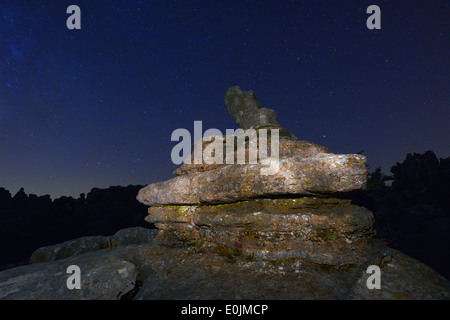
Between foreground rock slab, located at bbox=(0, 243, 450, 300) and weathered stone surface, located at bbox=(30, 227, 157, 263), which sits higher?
foreground rock slab, located at bbox=(0, 243, 450, 300)

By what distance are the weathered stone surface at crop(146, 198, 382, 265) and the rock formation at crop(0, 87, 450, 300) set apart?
0.07ft

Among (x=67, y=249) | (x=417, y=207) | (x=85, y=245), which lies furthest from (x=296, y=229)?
(x=417, y=207)

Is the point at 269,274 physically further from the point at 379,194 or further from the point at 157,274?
the point at 379,194

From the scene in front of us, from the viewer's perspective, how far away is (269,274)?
3877 mm

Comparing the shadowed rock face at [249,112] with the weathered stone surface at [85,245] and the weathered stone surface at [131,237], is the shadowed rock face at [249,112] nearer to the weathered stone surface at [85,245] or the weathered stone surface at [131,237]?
the weathered stone surface at [131,237]

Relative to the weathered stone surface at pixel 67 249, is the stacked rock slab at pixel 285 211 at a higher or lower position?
higher

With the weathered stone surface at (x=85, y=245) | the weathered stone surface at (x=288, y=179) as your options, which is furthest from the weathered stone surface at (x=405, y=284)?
the weathered stone surface at (x=85, y=245)

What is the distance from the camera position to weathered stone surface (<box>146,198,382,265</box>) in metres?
4.06

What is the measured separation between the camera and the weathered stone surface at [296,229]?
406 cm

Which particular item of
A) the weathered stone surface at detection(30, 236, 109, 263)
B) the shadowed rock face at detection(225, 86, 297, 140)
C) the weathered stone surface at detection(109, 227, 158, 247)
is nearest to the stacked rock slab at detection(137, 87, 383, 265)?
the shadowed rock face at detection(225, 86, 297, 140)

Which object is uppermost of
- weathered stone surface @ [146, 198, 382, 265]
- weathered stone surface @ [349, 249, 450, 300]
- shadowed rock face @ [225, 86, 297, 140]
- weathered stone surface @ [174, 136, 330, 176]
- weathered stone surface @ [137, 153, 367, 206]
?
shadowed rock face @ [225, 86, 297, 140]

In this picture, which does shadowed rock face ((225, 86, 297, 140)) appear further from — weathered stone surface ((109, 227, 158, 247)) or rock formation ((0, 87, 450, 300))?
weathered stone surface ((109, 227, 158, 247))

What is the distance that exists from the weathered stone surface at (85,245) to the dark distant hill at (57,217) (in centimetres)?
5073
